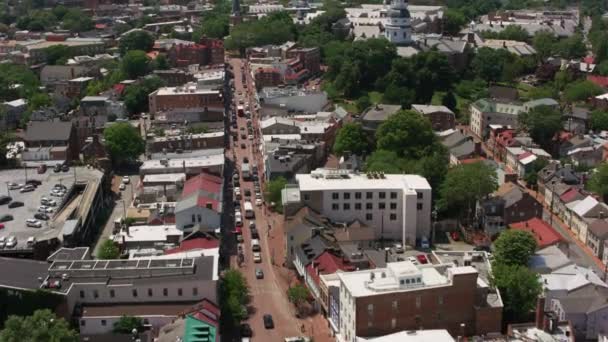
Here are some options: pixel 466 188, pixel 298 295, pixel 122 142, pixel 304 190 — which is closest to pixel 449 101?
pixel 466 188

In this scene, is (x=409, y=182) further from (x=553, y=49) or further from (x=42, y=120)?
(x=553, y=49)

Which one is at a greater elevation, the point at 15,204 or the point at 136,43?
the point at 136,43

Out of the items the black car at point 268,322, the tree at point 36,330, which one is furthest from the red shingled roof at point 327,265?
the tree at point 36,330

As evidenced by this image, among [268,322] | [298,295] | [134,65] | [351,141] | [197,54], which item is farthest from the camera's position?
[197,54]

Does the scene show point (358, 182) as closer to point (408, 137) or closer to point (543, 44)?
point (408, 137)

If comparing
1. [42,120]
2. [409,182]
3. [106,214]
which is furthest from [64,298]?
[42,120]

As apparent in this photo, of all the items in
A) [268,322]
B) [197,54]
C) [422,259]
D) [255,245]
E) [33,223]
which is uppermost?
[197,54]

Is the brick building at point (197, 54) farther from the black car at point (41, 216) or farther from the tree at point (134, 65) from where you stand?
the black car at point (41, 216)

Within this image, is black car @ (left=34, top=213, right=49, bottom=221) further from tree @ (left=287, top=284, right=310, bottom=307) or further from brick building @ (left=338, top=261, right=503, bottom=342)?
brick building @ (left=338, top=261, right=503, bottom=342)

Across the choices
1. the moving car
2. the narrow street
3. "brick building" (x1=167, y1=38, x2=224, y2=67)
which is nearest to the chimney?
the narrow street
